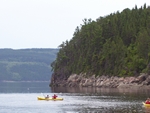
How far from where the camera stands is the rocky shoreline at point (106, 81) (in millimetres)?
135875

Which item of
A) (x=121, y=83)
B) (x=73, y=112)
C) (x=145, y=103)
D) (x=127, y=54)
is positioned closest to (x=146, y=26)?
(x=127, y=54)

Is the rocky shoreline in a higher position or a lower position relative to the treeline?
lower

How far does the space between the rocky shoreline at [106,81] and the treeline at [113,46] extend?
1.85m

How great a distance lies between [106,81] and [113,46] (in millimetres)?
11373

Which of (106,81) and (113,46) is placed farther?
(113,46)

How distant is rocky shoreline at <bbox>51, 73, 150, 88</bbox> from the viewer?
136 meters

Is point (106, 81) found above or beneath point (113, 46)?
beneath

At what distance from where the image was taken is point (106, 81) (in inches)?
6147

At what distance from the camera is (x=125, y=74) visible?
487 feet

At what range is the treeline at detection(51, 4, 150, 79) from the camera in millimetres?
147625

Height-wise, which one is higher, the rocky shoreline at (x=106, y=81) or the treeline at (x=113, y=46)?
the treeline at (x=113, y=46)

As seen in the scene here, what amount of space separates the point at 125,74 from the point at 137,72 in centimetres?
417

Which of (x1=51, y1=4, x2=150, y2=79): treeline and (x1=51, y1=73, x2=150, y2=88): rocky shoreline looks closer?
(x1=51, y1=73, x2=150, y2=88): rocky shoreline

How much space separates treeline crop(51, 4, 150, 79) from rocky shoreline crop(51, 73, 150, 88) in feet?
6.08
